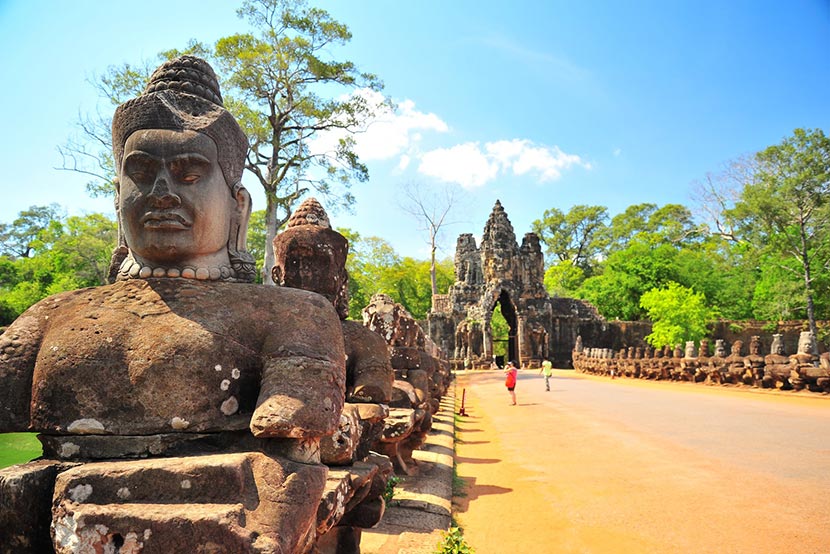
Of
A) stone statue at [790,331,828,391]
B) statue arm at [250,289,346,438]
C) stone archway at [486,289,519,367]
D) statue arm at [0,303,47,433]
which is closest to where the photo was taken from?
statue arm at [250,289,346,438]

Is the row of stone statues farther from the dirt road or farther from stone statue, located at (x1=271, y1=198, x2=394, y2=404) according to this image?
the dirt road

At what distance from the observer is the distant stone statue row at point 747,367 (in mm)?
13578

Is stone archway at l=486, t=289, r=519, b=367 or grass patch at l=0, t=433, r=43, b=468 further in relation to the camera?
stone archway at l=486, t=289, r=519, b=367

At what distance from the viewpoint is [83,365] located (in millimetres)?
1942

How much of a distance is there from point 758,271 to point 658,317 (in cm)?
1082

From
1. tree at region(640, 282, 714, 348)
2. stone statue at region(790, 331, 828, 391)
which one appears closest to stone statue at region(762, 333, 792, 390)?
stone statue at region(790, 331, 828, 391)

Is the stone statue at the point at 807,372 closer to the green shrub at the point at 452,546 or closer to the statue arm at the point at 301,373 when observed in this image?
the green shrub at the point at 452,546

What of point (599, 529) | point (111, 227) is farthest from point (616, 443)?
point (111, 227)

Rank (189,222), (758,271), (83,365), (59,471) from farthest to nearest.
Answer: (758,271) → (189,222) → (83,365) → (59,471)

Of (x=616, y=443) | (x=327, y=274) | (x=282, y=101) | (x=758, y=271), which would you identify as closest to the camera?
(x=327, y=274)

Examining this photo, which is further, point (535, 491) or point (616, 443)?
point (616, 443)

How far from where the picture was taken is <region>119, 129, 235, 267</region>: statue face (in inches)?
86.4

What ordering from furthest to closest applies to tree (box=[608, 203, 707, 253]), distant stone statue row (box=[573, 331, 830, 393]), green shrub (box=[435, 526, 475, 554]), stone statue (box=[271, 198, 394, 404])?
tree (box=[608, 203, 707, 253]) < distant stone statue row (box=[573, 331, 830, 393]) < stone statue (box=[271, 198, 394, 404]) < green shrub (box=[435, 526, 475, 554])

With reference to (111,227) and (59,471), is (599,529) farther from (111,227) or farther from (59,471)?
(111,227)
